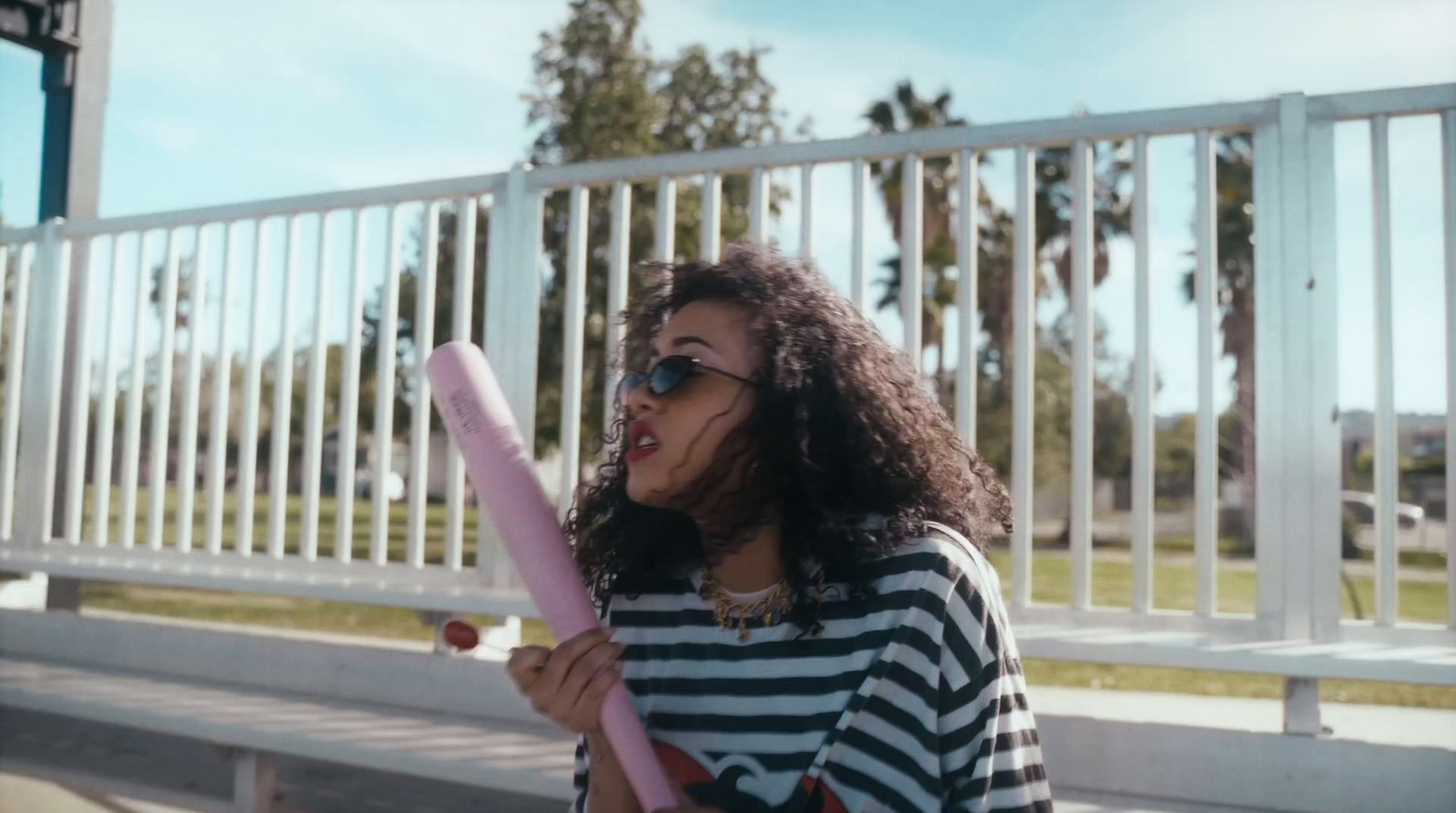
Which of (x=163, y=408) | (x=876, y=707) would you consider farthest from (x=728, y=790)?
(x=163, y=408)

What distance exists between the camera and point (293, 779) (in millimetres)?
3475

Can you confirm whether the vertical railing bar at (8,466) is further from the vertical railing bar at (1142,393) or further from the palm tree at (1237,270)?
the palm tree at (1237,270)

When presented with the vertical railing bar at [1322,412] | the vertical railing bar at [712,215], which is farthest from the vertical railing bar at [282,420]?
the vertical railing bar at [1322,412]

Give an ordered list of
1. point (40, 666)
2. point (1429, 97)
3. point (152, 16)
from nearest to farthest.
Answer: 1. point (1429, 97)
2. point (40, 666)
3. point (152, 16)

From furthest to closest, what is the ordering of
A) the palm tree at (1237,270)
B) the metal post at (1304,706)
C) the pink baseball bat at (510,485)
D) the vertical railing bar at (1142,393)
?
the palm tree at (1237,270) < the vertical railing bar at (1142,393) < the metal post at (1304,706) < the pink baseball bat at (510,485)

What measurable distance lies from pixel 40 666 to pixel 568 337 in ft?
7.40

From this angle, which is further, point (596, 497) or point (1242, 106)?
point (1242, 106)

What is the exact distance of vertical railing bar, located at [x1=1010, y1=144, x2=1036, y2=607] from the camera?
2.40 metres

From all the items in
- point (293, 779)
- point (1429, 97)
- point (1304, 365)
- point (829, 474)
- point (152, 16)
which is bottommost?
point (293, 779)

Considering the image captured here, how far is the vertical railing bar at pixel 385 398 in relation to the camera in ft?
10.3

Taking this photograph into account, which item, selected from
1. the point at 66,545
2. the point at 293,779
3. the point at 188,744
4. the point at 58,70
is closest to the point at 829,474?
the point at 293,779

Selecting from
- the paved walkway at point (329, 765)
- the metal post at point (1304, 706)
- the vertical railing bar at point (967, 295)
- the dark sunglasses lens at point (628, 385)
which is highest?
the vertical railing bar at point (967, 295)

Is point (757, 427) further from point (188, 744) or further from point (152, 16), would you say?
point (152, 16)

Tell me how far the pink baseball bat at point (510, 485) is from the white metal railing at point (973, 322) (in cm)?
97
